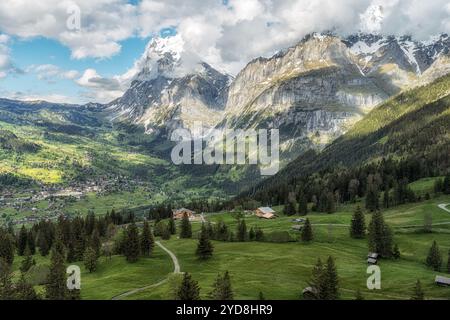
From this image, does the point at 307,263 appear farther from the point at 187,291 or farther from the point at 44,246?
the point at 44,246

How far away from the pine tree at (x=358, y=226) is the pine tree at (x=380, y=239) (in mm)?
20393

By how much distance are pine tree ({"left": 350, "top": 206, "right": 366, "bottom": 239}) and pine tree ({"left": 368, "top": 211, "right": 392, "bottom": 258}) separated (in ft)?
66.9

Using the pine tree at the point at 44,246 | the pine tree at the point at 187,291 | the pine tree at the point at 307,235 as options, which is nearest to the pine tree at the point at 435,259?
the pine tree at the point at 307,235

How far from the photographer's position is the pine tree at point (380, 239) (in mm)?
126250

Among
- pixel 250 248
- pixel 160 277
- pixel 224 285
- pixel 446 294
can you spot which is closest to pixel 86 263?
pixel 160 277

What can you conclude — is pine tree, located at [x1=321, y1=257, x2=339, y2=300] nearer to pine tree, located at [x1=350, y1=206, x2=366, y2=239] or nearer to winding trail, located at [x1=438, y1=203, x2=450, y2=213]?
pine tree, located at [x1=350, y1=206, x2=366, y2=239]

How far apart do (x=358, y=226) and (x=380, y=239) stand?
24.1m

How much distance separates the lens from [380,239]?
12706 cm

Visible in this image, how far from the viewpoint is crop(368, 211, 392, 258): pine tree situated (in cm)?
12625

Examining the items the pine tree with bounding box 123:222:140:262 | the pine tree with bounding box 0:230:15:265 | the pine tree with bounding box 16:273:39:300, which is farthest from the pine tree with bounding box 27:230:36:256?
the pine tree with bounding box 16:273:39:300

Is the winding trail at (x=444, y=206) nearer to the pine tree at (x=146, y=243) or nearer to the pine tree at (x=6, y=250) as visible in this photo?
the pine tree at (x=146, y=243)
